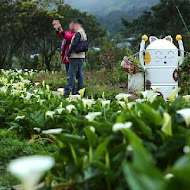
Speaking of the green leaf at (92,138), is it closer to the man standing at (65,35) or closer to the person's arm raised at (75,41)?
the person's arm raised at (75,41)

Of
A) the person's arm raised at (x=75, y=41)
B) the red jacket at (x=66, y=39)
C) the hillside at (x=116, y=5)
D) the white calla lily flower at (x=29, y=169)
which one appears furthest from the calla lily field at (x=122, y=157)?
the hillside at (x=116, y=5)

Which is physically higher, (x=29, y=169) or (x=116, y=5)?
(x=116, y=5)

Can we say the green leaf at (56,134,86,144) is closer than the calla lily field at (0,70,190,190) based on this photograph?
No

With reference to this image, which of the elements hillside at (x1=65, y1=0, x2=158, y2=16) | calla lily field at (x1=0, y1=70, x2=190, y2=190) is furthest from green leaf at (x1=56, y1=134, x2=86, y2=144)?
hillside at (x1=65, y1=0, x2=158, y2=16)

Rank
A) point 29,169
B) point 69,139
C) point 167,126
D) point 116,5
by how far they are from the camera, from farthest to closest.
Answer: point 116,5 → point 69,139 → point 167,126 → point 29,169

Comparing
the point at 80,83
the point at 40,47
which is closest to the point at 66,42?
the point at 80,83

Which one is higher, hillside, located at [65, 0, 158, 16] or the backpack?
hillside, located at [65, 0, 158, 16]

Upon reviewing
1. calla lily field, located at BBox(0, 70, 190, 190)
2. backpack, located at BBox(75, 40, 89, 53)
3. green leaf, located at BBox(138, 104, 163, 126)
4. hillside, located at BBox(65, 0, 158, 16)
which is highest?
hillside, located at BBox(65, 0, 158, 16)

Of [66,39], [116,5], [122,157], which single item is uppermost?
[116,5]

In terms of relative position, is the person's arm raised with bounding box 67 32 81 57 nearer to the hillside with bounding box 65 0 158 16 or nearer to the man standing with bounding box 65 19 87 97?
the man standing with bounding box 65 19 87 97

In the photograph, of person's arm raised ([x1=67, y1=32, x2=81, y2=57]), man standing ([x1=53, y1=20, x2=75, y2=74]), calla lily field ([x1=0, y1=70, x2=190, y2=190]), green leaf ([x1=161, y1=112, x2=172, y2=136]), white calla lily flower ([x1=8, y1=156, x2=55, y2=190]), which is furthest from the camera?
man standing ([x1=53, y1=20, x2=75, y2=74])

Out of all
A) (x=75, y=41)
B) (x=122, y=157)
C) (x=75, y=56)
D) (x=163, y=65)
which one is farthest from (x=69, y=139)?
(x=163, y=65)

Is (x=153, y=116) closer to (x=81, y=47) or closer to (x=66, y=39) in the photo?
(x=81, y=47)

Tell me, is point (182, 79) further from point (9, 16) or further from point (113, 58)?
point (9, 16)
